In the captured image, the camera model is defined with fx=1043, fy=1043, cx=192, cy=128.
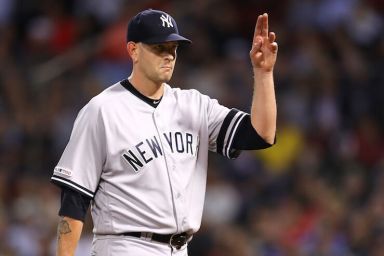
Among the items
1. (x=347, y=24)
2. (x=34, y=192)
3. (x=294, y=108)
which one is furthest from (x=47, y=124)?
(x=347, y=24)

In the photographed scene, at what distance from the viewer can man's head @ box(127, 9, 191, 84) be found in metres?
4.57

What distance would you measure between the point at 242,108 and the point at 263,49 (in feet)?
15.5

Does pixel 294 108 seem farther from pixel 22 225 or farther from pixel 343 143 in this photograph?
pixel 22 225

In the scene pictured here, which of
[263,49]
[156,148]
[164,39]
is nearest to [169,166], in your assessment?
[156,148]

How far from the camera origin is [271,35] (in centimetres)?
458

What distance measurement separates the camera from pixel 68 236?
4.46m

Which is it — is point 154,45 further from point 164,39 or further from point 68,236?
point 68,236

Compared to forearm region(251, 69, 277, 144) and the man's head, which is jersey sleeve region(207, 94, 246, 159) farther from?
the man's head

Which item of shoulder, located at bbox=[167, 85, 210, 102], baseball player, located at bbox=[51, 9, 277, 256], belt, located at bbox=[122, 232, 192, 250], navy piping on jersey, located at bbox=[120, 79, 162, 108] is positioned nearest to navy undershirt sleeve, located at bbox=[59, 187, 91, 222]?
baseball player, located at bbox=[51, 9, 277, 256]

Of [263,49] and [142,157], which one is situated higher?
[263,49]

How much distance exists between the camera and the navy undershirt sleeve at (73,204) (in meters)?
4.48

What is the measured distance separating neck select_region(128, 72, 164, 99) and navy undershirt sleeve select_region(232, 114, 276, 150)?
409 mm

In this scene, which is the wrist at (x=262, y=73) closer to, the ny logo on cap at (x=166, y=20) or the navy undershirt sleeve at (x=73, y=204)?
the ny logo on cap at (x=166, y=20)

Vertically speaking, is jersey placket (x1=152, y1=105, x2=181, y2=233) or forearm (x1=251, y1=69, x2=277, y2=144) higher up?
forearm (x1=251, y1=69, x2=277, y2=144)
